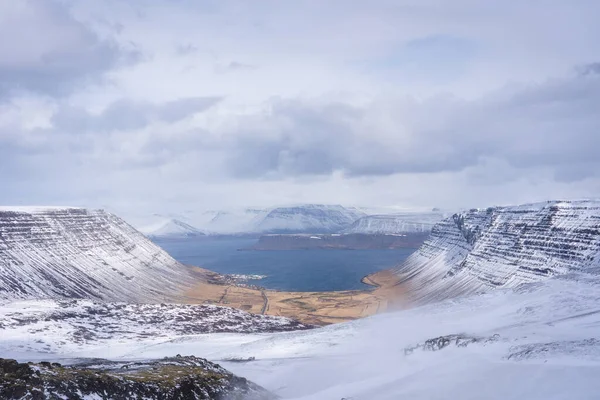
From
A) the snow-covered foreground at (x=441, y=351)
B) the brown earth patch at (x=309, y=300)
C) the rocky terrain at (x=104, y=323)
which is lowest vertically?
the brown earth patch at (x=309, y=300)

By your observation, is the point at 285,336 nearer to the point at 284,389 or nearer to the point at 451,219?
the point at 284,389

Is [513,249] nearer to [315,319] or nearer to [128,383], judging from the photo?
[315,319]

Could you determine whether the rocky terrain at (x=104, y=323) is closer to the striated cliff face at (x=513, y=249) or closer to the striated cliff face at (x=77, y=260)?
the striated cliff face at (x=77, y=260)

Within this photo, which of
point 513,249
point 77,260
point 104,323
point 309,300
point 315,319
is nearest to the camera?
point 104,323

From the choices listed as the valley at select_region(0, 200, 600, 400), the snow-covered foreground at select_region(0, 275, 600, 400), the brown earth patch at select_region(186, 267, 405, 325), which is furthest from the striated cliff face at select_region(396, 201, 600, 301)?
the snow-covered foreground at select_region(0, 275, 600, 400)

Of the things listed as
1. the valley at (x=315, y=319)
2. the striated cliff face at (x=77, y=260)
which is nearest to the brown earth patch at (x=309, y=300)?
the valley at (x=315, y=319)

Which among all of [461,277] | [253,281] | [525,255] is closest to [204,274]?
[253,281]

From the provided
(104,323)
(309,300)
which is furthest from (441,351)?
(309,300)
